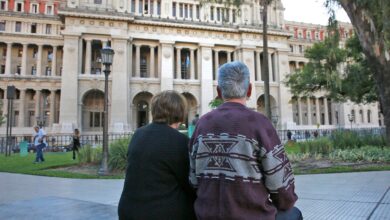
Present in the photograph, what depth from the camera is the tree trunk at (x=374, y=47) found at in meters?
12.7

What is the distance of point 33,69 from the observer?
56.1m

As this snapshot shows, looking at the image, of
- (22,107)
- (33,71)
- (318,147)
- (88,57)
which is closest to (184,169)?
(318,147)

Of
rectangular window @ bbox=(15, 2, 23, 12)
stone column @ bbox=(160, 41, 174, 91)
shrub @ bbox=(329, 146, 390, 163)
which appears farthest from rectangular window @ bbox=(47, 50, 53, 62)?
shrub @ bbox=(329, 146, 390, 163)

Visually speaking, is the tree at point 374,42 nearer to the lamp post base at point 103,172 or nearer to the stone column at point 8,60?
the lamp post base at point 103,172

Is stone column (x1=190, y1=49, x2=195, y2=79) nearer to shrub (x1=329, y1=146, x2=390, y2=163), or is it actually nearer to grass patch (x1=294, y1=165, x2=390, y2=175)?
shrub (x1=329, y1=146, x2=390, y2=163)

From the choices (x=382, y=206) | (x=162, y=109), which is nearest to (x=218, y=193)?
(x=162, y=109)

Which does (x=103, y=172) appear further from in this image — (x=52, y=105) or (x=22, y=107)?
(x=22, y=107)

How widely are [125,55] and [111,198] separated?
38.5 meters

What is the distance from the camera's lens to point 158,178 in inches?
99.7

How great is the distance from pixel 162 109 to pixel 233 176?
1.02m

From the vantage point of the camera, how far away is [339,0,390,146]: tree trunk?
12688 mm

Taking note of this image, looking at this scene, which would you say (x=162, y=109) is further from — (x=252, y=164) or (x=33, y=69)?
(x=33, y=69)

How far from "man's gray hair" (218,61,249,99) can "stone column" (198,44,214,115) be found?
44.5m

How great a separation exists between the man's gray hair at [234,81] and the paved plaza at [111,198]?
3.36m
